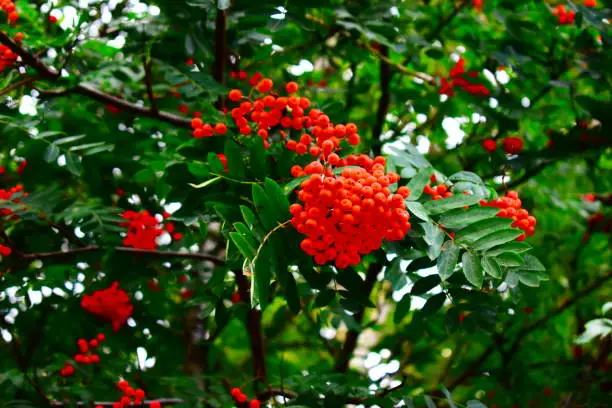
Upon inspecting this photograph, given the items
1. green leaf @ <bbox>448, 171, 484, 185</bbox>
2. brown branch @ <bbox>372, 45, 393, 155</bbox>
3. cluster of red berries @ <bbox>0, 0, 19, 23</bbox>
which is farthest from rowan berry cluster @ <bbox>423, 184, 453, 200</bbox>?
cluster of red berries @ <bbox>0, 0, 19, 23</bbox>

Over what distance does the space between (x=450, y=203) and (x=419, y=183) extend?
0.11 m

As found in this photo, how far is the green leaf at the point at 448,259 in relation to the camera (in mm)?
1831

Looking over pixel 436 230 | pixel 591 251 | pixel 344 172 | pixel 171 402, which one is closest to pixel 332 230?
pixel 344 172

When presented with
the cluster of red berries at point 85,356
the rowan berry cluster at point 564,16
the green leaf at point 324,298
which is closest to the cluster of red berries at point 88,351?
the cluster of red berries at point 85,356

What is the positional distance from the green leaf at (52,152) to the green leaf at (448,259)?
1.35 m

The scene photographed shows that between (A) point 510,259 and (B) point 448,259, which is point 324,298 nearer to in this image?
(B) point 448,259

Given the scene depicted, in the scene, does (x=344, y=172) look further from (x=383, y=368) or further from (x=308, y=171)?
(x=383, y=368)

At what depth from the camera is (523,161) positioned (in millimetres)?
2984

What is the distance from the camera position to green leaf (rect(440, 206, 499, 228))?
1905 mm

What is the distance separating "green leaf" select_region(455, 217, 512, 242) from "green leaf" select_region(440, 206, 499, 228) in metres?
0.01

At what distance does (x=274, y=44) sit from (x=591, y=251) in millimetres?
1959

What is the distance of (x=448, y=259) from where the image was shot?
6.10 feet

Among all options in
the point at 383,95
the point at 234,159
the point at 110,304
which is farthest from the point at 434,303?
the point at 383,95

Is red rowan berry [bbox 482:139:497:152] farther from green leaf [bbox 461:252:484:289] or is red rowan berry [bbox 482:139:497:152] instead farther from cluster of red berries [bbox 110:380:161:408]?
cluster of red berries [bbox 110:380:161:408]
